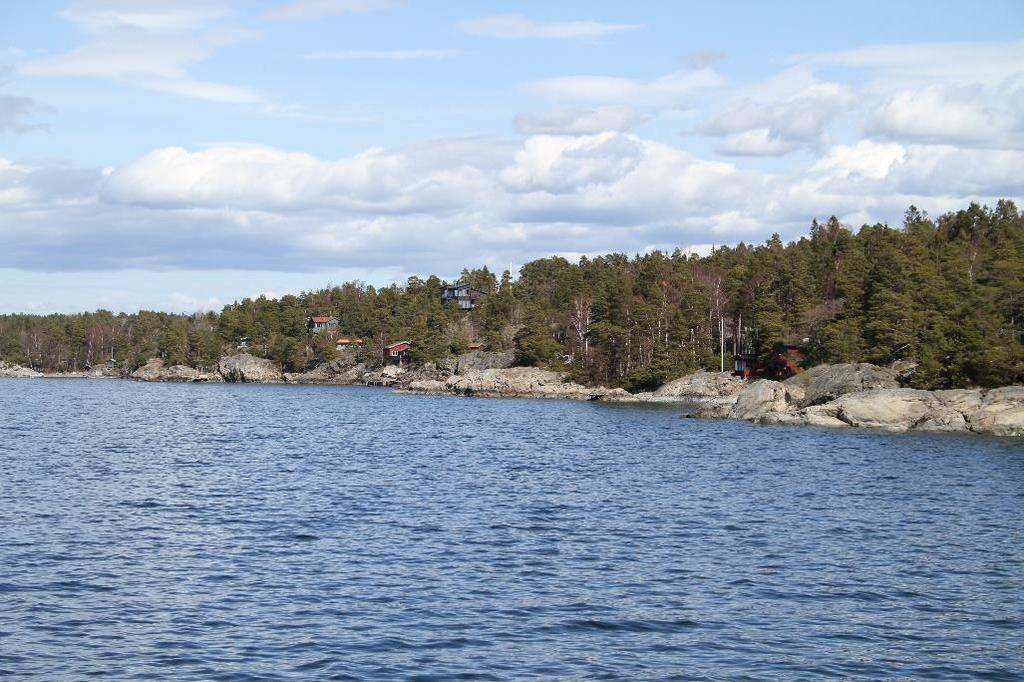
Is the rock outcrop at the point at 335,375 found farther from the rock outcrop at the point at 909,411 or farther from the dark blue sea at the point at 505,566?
the dark blue sea at the point at 505,566

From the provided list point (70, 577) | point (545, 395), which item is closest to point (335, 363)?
point (545, 395)

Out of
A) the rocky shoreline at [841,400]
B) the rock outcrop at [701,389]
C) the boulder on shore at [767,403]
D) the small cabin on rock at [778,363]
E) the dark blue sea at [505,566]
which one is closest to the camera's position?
the dark blue sea at [505,566]

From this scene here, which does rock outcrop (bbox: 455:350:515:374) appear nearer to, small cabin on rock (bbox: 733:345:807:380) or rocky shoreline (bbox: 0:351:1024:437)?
rocky shoreline (bbox: 0:351:1024:437)

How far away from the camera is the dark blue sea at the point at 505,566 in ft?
64.9

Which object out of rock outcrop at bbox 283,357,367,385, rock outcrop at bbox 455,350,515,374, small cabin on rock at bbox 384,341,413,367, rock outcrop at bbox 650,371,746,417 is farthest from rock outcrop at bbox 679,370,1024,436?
rock outcrop at bbox 283,357,367,385

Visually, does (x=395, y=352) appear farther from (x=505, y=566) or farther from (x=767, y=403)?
(x=505, y=566)

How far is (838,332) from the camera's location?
99.5 meters

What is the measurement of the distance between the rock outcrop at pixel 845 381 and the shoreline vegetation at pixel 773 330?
322 millimetres

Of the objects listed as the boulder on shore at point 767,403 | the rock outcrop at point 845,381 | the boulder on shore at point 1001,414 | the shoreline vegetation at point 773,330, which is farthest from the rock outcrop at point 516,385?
the boulder on shore at point 1001,414

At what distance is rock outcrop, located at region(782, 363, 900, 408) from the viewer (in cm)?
8719

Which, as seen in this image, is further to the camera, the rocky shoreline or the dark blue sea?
the rocky shoreline

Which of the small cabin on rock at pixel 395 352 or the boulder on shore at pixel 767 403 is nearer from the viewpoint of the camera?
the boulder on shore at pixel 767 403

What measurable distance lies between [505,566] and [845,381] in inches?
2681

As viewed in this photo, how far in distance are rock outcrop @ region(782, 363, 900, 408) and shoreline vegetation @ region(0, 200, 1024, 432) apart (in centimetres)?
32
